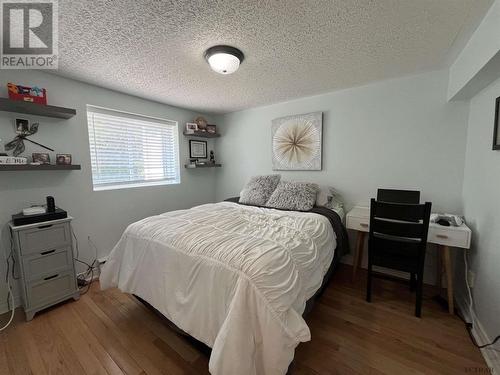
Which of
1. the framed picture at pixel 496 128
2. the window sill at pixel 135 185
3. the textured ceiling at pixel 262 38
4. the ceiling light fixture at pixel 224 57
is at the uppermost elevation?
the textured ceiling at pixel 262 38

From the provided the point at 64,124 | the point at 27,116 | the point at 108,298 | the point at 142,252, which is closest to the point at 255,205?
the point at 142,252

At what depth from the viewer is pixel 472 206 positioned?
5.78 feet

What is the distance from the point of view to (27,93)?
5.83 feet

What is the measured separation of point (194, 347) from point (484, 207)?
92.9 inches

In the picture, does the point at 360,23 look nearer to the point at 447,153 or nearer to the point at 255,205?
the point at 447,153

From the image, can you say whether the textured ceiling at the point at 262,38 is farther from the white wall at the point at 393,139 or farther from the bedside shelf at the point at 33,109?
the bedside shelf at the point at 33,109

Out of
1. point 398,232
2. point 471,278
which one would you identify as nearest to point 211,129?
point 398,232

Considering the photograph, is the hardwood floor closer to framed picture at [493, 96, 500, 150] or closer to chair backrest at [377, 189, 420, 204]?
chair backrest at [377, 189, 420, 204]

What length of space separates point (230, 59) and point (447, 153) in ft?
A: 7.39

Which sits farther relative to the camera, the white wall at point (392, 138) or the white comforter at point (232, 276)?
the white wall at point (392, 138)

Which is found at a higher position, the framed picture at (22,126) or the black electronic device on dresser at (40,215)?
the framed picture at (22,126)

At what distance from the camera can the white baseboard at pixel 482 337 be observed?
1242 mm

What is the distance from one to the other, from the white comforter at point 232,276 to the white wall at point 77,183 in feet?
2.91

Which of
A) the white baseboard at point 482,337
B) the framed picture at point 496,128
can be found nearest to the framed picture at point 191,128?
the framed picture at point 496,128
